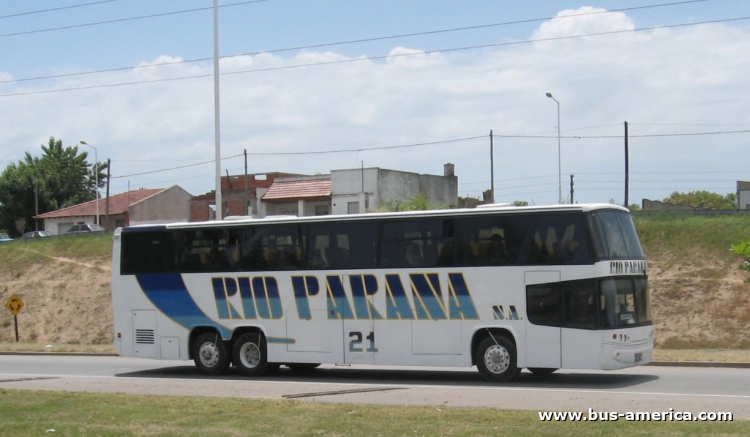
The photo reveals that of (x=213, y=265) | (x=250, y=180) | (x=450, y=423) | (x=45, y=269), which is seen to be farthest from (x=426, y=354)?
(x=250, y=180)

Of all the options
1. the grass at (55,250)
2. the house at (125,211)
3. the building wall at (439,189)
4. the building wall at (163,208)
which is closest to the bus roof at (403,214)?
the grass at (55,250)

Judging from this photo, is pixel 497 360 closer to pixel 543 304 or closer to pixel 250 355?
pixel 543 304

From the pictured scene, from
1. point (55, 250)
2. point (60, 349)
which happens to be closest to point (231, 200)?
point (55, 250)

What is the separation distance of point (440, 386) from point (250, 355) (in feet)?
16.8

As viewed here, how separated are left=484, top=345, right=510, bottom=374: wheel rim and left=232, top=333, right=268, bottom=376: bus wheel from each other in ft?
17.1

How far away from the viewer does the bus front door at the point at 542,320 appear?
56.4ft

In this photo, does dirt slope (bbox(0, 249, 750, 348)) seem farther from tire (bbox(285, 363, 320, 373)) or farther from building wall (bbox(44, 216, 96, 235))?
building wall (bbox(44, 216, 96, 235))

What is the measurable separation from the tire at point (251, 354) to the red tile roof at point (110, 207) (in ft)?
219

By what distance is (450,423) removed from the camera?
11289 millimetres

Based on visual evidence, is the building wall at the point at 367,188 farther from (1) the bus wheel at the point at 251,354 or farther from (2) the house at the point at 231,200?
(1) the bus wheel at the point at 251,354

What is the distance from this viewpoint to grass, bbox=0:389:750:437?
10.6m

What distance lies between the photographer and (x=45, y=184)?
333ft

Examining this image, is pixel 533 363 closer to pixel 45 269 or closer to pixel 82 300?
pixel 82 300

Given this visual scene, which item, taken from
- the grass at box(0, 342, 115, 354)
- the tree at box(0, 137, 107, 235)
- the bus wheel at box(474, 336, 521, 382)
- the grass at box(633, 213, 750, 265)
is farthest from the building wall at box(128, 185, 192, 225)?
the bus wheel at box(474, 336, 521, 382)
